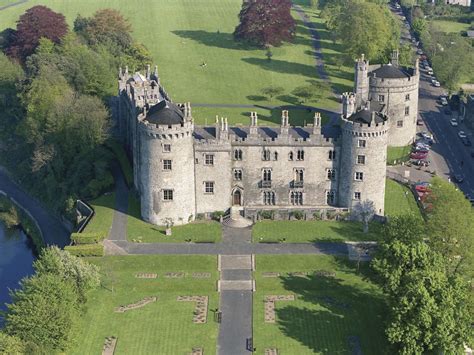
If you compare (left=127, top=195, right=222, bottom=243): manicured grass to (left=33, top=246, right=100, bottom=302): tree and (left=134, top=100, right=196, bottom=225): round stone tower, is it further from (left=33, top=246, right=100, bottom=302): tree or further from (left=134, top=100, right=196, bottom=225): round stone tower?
(left=33, top=246, right=100, bottom=302): tree

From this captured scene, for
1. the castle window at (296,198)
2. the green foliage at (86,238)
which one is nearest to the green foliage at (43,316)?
the green foliage at (86,238)

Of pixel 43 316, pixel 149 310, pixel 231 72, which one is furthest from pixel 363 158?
pixel 231 72

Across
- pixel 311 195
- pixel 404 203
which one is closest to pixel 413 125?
pixel 404 203

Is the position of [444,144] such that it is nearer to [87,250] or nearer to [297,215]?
[297,215]

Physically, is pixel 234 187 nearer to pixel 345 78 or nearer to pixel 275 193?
pixel 275 193

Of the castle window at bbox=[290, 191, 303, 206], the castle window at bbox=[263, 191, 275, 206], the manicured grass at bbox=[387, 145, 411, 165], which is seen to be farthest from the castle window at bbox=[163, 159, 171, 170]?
the manicured grass at bbox=[387, 145, 411, 165]

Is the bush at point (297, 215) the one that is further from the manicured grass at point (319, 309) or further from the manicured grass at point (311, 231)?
the manicured grass at point (319, 309)
